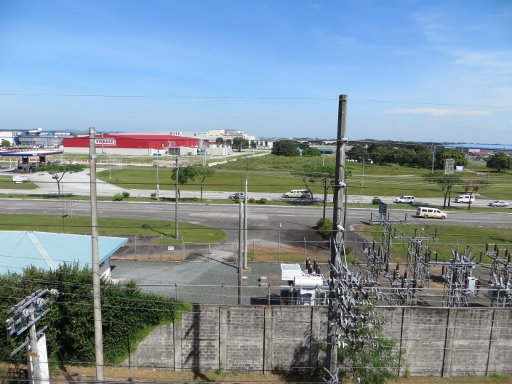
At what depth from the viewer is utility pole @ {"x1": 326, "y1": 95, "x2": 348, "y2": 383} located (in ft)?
20.1

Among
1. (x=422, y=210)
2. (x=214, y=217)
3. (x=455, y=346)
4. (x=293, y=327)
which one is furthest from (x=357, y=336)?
(x=422, y=210)

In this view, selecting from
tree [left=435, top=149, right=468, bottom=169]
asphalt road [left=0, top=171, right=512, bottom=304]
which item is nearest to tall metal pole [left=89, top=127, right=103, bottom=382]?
asphalt road [left=0, top=171, right=512, bottom=304]

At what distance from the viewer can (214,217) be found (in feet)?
91.9

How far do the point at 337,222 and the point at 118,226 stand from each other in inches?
779

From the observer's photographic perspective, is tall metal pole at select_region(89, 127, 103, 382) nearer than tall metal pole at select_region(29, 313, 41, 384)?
Yes

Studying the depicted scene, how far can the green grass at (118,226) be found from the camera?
2253 centimetres

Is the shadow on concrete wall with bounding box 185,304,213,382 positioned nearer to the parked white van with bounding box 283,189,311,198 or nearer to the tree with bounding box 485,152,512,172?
the parked white van with bounding box 283,189,311,198

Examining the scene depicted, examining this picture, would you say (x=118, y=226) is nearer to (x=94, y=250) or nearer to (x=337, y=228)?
(x=94, y=250)

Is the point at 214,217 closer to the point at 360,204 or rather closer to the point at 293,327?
the point at 360,204

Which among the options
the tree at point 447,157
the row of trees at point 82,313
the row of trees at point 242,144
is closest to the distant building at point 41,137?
the row of trees at point 82,313

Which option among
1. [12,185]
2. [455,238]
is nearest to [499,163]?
[455,238]

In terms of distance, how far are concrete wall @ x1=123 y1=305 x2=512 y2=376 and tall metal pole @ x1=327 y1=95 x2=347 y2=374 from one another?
409 cm

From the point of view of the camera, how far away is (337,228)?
6.30m

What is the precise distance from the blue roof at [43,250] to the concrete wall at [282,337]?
4040 millimetres
